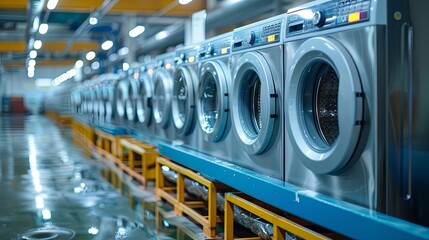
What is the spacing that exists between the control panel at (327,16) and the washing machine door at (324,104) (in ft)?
0.32

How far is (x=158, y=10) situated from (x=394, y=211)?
7779 millimetres

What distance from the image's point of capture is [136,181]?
6852 millimetres

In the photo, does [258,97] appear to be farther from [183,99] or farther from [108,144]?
[108,144]

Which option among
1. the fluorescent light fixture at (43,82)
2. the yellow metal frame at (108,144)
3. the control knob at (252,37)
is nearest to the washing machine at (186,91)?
the control knob at (252,37)

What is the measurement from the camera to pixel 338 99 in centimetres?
264

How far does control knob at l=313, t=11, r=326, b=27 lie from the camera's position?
280 cm

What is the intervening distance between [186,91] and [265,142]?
1918 millimetres

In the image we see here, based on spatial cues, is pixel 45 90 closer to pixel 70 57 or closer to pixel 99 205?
pixel 70 57

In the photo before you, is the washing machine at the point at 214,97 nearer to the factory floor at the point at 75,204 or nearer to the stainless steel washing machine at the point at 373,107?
the factory floor at the point at 75,204

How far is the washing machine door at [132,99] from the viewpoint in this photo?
7.75 m

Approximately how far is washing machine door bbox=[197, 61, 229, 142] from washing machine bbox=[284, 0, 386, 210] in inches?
41.9

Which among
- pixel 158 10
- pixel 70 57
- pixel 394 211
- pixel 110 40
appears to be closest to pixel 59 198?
pixel 394 211

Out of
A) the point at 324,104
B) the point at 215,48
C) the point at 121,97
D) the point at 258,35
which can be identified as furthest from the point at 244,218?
the point at 121,97

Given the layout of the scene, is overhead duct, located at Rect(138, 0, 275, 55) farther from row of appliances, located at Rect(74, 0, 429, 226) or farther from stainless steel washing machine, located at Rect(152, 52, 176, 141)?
row of appliances, located at Rect(74, 0, 429, 226)
